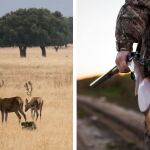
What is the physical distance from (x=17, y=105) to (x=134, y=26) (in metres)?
2.16

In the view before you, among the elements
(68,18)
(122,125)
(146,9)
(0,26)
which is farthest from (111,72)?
(0,26)

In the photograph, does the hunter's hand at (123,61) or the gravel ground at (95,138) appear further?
the gravel ground at (95,138)

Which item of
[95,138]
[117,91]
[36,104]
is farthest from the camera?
[36,104]

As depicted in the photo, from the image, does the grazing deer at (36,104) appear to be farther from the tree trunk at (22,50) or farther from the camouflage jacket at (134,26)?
the camouflage jacket at (134,26)

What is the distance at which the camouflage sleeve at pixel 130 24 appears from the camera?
1.38m

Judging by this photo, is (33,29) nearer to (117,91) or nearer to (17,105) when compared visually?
(17,105)

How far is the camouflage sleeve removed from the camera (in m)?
1.38

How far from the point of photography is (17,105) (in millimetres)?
3430

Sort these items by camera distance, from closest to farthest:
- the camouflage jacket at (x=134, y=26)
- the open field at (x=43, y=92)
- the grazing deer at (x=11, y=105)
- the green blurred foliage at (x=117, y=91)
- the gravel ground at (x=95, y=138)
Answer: the camouflage jacket at (x=134, y=26), the green blurred foliage at (x=117, y=91), the gravel ground at (x=95, y=138), the open field at (x=43, y=92), the grazing deer at (x=11, y=105)

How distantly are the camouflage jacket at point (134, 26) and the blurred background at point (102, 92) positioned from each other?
5.32 feet

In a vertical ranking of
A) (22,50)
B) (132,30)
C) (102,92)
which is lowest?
(102,92)

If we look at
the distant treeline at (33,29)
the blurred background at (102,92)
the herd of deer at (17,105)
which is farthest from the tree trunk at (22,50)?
the blurred background at (102,92)

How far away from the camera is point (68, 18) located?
333 cm

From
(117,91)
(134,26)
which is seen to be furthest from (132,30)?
(117,91)
